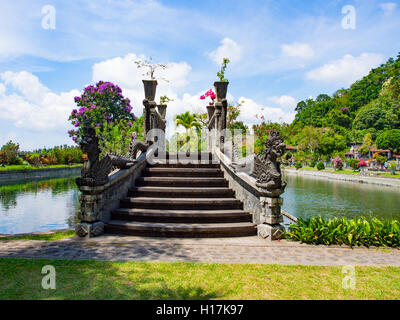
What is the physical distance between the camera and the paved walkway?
15.1 feet

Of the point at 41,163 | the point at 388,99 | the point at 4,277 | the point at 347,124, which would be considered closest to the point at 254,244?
the point at 4,277

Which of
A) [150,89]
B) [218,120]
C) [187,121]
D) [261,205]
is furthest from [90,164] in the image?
Answer: [187,121]

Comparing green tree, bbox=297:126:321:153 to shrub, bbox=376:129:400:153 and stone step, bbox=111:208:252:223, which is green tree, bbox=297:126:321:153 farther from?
stone step, bbox=111:208:252:223

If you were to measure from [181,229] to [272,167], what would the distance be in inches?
98.4

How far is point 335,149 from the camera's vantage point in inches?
2303

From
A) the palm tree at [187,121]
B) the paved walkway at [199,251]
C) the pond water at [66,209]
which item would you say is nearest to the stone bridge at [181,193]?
the paved walkway at [199,251]

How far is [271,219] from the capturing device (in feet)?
19.0

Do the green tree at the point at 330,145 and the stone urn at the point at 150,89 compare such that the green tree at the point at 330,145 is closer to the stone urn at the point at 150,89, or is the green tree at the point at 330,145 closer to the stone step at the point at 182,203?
the stone urn at the point at 150,89

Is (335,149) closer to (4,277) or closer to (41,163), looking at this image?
(41,163)

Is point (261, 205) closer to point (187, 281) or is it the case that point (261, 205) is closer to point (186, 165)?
point (187, 281)

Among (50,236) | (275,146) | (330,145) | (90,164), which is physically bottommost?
(50,236)

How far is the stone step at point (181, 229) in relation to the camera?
5922mm

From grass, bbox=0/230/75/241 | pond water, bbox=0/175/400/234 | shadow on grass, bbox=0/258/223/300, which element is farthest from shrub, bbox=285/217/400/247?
grass, bbox=0/230/75/241
